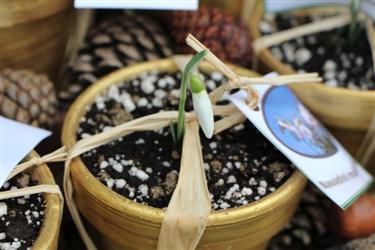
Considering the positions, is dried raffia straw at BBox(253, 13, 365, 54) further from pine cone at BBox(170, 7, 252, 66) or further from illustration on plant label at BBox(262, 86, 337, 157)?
illustration on plant label at BBox(262, 86, 337, 157)

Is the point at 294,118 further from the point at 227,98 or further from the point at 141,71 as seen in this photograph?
the point at 141,71

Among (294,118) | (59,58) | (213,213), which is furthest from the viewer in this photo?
(59,58)

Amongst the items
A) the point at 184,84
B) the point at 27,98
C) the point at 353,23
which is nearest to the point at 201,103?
the point at 184,84

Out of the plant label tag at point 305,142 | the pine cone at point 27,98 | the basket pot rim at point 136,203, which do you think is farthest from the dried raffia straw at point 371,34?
the pine cone at point 27,98

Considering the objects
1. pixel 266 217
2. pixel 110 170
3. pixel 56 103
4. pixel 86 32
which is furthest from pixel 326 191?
pixel 86 32

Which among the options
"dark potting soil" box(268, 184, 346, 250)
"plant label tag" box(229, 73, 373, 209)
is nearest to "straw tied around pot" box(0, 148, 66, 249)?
"plant label tag" box(229, 73, 373, 209)

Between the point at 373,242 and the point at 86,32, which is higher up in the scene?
the point at 86,32

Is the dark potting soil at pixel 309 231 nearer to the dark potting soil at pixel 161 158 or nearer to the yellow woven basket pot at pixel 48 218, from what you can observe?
the dark potting soil at pixel 161 158
